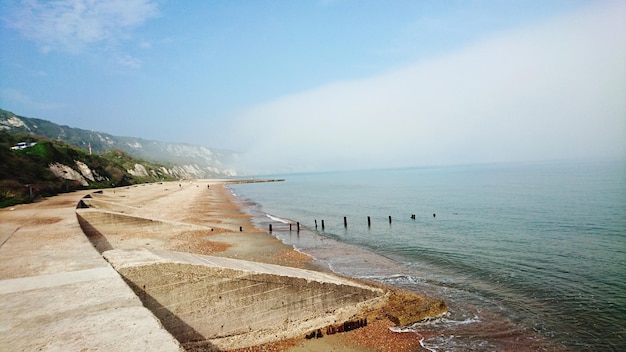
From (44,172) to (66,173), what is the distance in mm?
9439

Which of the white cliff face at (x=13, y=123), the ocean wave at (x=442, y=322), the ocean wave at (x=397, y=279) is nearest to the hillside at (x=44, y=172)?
the ocean wave at (x=397, y=279)

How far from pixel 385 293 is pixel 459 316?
2.98 meters

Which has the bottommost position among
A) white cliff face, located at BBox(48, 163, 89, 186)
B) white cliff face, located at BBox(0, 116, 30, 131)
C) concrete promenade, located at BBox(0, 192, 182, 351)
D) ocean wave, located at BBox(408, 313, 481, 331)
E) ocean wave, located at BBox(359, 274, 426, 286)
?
ocean wave, located at BBox(359, 274, 426, 286)

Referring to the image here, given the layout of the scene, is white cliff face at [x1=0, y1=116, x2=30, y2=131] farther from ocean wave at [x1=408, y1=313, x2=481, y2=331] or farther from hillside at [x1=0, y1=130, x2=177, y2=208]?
ocean wave at [x1=408, y1=313, x2=481, y2=331]

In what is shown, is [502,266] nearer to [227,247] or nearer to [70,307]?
[227,247]

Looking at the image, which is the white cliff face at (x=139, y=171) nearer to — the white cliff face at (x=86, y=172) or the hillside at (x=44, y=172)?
the hillside at (x=44, y=172)

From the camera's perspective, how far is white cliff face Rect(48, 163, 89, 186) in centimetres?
4829

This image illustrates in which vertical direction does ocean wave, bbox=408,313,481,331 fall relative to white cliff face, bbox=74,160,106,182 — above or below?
below

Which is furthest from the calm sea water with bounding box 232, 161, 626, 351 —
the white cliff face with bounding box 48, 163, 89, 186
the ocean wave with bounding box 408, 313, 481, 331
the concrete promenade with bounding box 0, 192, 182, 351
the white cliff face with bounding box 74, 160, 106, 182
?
the white cliff face with bounding box 74, 160, 106, 182

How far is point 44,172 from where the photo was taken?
1666 inches

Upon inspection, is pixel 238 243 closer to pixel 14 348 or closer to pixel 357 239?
pixel 357 239

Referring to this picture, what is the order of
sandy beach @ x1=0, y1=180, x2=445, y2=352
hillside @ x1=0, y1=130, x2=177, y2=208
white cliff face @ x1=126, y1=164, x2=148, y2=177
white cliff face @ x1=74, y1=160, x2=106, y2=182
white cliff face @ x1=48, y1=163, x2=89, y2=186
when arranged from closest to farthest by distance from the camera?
sandy beach @ x1=0, y1=180, x2=445, y2=352, hillside @ x1=0, y1=130, x2=177, y2=208, white cliff face @ x1=48, y1=163, x2=89, y2=186, white cliff face @ x1=74, y1=160, x2=106, y2=182, white cliff face @ x1=126, y1=164, x2=148, y2=177

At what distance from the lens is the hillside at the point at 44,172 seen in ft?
103

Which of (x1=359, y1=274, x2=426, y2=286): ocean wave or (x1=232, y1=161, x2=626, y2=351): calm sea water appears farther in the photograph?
(x1=359, y1=274, x2=426, y2=286): ocean wave
